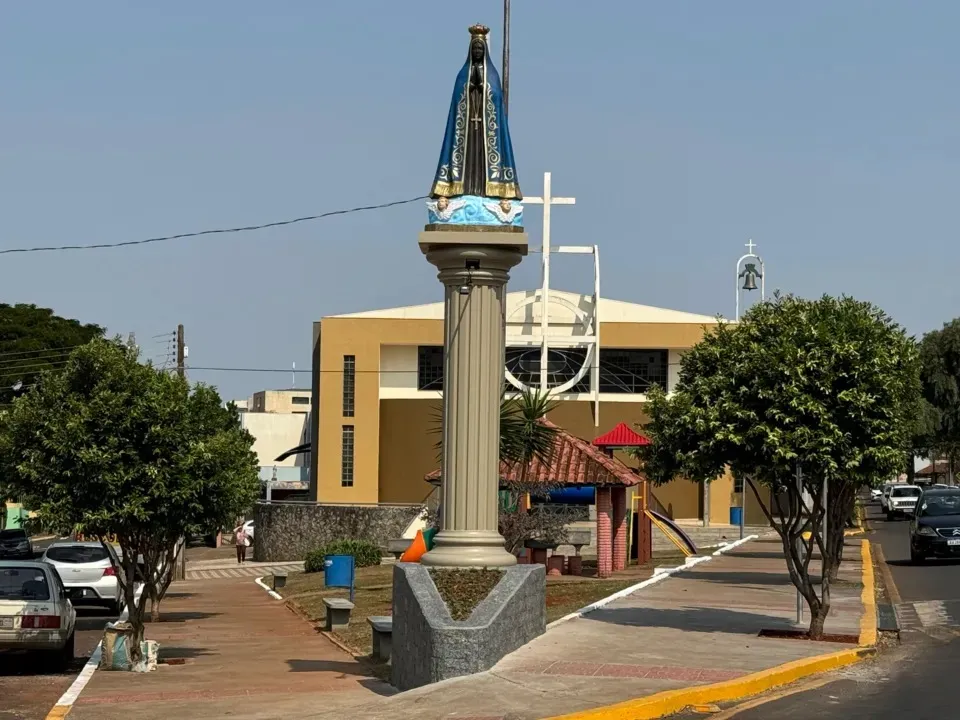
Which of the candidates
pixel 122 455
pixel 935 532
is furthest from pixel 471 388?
pixel 935 532

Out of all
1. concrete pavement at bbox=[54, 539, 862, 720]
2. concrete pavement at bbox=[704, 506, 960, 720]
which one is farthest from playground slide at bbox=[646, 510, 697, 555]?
concrete pavement at bbox=[704, 506, 960, 720]

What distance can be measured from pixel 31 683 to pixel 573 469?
15.0 meters

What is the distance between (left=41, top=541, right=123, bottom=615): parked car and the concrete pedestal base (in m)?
13.4

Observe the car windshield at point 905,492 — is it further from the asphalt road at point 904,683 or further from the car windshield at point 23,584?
the car windshield at point 23,584

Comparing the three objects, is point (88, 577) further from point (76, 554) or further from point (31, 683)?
point (31, 683)

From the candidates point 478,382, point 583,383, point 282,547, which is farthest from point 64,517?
point 583,383

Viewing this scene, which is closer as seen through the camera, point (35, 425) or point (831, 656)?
point (831, 656)

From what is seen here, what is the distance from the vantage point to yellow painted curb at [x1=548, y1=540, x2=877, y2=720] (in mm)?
12211

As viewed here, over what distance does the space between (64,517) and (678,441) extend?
24.0 ft

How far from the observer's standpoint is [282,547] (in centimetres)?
4938

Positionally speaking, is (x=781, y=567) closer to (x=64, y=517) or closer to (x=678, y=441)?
(x=678, y=441)

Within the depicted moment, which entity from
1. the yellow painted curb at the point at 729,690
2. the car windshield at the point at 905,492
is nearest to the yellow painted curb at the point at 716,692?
the yellow painted curb at the point at 729,690

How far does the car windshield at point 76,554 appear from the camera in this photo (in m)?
28.5

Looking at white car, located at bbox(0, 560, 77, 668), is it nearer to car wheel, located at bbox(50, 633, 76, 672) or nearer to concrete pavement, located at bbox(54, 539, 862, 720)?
car wheel, located at bbox(50, 633, 76, 672)
